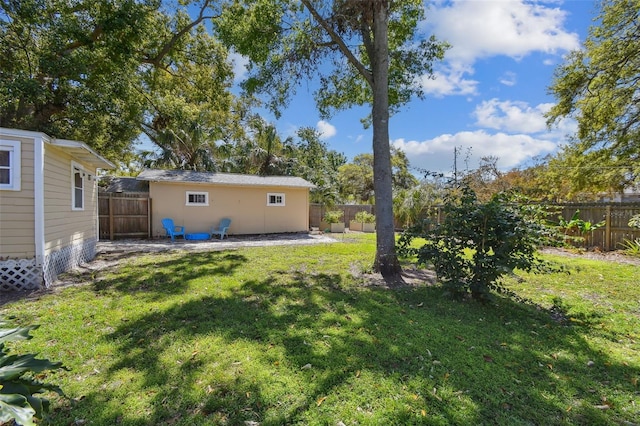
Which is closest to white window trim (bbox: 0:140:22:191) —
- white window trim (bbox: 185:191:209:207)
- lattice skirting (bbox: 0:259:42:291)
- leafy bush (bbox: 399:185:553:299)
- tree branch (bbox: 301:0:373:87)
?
lattice skirting (bbox: 0:259:42:291)

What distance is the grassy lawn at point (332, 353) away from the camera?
224 centimetres

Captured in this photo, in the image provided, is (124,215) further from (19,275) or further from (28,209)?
(19,275)

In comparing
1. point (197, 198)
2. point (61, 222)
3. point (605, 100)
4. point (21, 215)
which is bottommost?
point (61, 222)

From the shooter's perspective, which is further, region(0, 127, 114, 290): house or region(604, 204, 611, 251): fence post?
region(604, 204, 611, 251): fence post

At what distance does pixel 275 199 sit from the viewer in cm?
1413

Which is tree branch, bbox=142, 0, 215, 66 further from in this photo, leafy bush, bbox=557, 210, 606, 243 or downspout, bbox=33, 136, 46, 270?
leafy bush, bbox=557, 210, 606, 243

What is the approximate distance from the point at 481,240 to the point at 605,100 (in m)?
13.7

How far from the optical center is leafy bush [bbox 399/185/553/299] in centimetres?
413

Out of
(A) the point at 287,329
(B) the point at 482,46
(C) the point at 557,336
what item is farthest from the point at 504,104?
(A) the point at 287,329

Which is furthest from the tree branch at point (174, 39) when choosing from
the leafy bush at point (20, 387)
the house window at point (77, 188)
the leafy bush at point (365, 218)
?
the leafy bush at point (20, 387)

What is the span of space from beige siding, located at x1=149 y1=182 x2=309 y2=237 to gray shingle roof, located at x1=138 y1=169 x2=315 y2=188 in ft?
0.97

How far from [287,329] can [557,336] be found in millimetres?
3283

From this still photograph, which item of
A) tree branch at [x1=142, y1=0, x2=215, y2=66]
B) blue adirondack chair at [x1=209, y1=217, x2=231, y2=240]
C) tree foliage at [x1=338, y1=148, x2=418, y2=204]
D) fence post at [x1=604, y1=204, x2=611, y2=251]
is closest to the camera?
fence post at [x1=604, y1=204, x2=611, y2=251]

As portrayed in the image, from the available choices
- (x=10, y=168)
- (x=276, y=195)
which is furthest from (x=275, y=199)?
(x=10, y=168)
